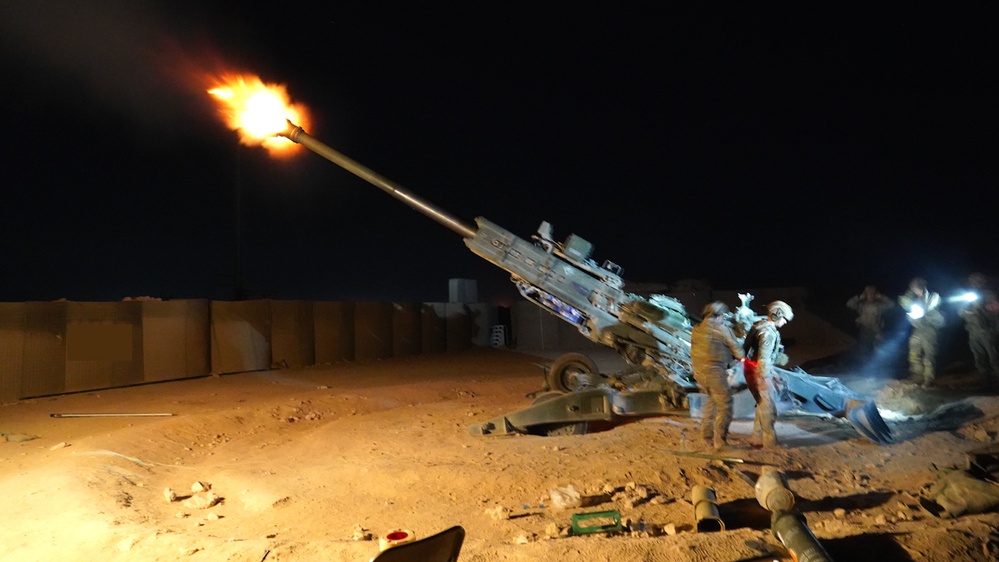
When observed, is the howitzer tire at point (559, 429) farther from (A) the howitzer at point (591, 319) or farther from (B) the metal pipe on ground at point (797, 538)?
(B) the metal pipe on ground at point (797, 538)

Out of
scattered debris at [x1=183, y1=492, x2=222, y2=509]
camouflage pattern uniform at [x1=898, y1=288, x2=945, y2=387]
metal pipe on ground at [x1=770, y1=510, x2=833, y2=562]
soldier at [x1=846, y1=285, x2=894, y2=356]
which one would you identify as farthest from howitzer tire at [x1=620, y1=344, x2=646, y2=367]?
soldier at [x1=846, y1=285, x2=894, y2=356]

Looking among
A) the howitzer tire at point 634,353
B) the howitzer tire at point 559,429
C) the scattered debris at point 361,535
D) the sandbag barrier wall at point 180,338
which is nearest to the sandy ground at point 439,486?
the scattered debris at point 361,535

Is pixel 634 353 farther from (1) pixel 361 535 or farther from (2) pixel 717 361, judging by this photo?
(1) pixel 361 535

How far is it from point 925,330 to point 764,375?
5.37 metres

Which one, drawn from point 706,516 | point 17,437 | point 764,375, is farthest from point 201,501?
point 764,375

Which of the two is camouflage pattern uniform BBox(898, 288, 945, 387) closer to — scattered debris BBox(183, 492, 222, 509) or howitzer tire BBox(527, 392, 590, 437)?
howitzer tire BBox(527, 392, 590, 437)

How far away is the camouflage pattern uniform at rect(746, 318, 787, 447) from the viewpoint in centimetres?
739

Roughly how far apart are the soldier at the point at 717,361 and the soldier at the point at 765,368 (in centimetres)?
31

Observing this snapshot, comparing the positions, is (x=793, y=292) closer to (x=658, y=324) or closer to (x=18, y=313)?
(x=658, y=324)

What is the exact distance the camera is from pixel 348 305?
18891 mm

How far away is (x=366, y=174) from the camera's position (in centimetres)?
873

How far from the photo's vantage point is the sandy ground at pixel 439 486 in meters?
4.05

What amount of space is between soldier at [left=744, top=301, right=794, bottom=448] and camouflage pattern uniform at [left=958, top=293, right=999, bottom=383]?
17.7ft

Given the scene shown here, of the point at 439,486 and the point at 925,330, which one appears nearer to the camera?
the point at 439,486
